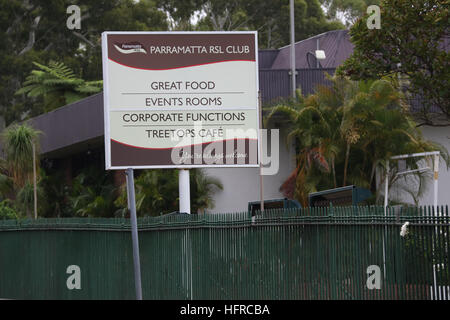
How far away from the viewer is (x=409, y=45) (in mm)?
18156

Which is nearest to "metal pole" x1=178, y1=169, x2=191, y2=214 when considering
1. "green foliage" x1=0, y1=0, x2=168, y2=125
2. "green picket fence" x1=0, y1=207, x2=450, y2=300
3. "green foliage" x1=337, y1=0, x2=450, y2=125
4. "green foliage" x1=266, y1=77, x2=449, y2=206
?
"green picket fence" x1=0, y1=207, x2=450, y2=300

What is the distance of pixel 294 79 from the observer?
25969 millimetres

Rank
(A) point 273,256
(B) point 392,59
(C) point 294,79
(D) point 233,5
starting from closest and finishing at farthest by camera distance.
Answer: (A) point 273,256 → (B) point 392,59 → (C) point 294,79 → (D) point 233,5

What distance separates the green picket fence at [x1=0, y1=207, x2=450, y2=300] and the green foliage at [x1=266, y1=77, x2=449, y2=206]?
6.24 metres

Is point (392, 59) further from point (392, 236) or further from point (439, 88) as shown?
point (392, 236)

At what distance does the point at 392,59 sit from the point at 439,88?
117cm

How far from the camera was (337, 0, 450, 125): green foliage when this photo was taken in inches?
698

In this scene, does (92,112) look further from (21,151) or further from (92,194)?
(92,194)

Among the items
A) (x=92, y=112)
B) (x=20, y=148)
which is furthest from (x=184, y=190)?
(x=92, y=112)

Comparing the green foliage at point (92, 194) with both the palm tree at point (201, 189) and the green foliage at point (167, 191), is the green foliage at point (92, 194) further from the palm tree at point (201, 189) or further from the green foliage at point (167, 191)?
the palm tree at point (201, 189)

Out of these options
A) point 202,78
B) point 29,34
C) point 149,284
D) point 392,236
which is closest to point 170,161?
point 202,78

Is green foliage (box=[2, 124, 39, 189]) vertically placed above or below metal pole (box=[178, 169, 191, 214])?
above

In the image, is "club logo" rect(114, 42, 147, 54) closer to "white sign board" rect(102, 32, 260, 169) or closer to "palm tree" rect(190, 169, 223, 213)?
"white sign board" rect(102, 32, 260, 169)
